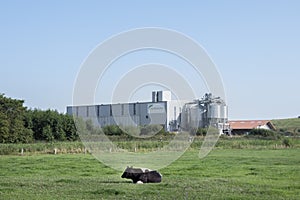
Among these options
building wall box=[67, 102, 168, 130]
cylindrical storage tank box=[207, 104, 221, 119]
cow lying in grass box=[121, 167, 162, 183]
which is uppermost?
cylindrical storage tank box=[207, 104, 221, 119]

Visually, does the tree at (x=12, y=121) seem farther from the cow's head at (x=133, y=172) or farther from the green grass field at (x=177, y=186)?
the cow's head at (x=133, y=172)

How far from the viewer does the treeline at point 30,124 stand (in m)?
66.3

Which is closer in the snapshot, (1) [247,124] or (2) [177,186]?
(2) [177,186]

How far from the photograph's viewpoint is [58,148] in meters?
53.7

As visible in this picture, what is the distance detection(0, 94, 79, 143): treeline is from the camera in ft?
218

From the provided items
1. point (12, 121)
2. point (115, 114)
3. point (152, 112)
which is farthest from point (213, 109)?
point (12, 121)

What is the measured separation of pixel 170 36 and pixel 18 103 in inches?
2209

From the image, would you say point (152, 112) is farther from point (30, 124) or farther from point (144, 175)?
point (30, 124)

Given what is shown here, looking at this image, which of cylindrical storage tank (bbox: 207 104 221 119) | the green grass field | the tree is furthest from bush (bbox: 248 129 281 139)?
the green grass field

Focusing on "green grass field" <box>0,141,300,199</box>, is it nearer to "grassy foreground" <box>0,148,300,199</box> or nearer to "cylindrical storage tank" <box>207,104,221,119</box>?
"grassy foreground" <box>0,148,300,199</box>

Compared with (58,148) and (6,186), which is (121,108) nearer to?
(6,186)

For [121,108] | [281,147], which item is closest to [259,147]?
[281,147]

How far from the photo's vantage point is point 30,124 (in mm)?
75500

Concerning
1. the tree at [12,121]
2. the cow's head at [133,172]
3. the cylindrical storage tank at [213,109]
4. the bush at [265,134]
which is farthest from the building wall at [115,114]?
the bush at [265,134]
